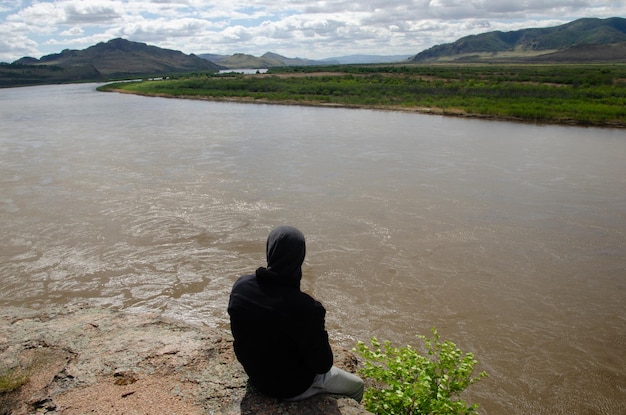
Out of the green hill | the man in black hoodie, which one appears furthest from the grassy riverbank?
the green hill

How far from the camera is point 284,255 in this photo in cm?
316

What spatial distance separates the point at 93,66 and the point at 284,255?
461 feet

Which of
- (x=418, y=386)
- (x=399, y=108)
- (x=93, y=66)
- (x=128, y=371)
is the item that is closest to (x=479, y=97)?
(x=399, y=108)

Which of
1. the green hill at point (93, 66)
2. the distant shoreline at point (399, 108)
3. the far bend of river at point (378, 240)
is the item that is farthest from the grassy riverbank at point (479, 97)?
the green hill at point (93, 66)

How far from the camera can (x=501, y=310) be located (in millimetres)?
7098

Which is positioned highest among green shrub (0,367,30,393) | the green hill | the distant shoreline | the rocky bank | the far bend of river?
the green hill

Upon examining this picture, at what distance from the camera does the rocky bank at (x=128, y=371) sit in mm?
3582

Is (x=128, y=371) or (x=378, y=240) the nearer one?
(x=128, y=371)

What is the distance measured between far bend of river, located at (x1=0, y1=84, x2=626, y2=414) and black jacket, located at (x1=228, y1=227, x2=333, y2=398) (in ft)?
9.44

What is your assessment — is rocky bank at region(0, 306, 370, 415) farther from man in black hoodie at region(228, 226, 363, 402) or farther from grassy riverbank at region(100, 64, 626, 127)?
grassy riverbank at region(100, 64, 626, 127)

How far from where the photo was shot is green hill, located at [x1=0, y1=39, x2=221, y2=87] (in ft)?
341

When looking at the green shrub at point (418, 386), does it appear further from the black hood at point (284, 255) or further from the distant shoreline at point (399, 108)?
the distant shoreline at point (399, 108)

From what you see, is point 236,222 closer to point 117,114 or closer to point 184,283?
point 184,283

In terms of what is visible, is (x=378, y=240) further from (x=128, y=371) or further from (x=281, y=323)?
(x=281, y=323)
